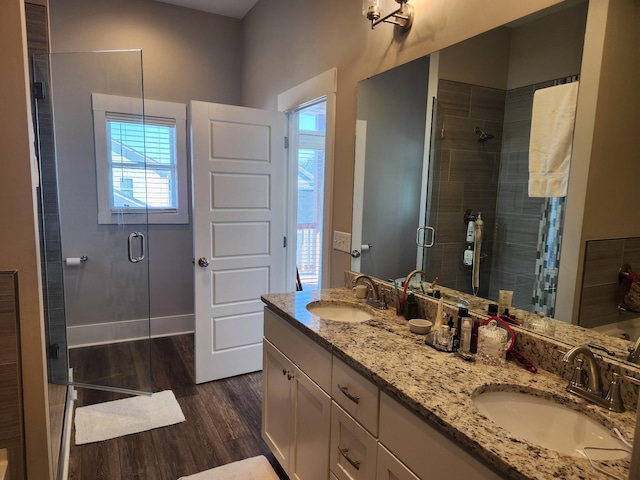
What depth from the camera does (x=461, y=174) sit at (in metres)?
1.67

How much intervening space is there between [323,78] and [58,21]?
236 cm

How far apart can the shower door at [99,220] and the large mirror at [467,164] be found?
1607 millimetres

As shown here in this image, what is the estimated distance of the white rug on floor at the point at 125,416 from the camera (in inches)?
91.4

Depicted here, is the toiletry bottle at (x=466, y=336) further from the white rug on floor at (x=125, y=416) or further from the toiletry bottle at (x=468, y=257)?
the white rug on floor at (x=125, y=416)

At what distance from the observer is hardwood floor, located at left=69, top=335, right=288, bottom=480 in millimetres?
2045

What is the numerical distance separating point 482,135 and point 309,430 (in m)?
1.39

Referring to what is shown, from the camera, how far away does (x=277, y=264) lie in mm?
3135

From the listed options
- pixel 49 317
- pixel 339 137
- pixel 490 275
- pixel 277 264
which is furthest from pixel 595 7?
pixel 49 317

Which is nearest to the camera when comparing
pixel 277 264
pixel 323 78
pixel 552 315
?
pixel 552 315

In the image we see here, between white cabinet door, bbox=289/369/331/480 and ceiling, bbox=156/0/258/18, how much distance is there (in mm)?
3233

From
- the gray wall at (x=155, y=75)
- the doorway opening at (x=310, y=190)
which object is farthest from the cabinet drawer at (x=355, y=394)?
the doorway opening at (x=310, y=190)

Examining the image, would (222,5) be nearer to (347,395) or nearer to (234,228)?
(234,228)

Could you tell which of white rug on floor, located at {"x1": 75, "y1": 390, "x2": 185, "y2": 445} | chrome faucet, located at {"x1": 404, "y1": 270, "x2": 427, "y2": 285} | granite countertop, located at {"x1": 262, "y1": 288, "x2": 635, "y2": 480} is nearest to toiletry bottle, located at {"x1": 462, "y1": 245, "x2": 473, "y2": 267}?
chrome faucet, located at {"x1": 404, "y1": 270, "x2": 427, "y2": 285}

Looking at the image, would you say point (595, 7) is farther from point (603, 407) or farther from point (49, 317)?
point (49, 317)
